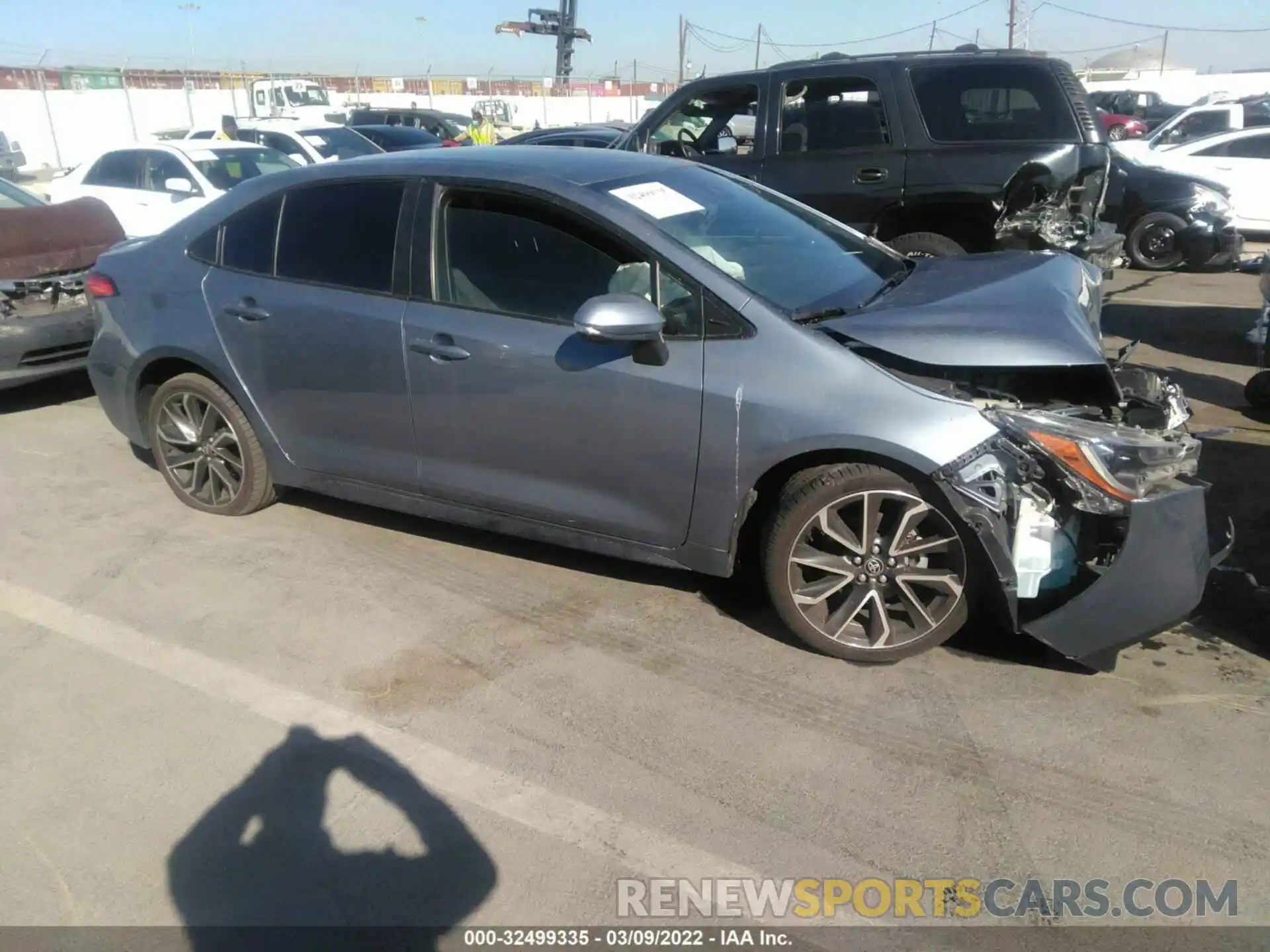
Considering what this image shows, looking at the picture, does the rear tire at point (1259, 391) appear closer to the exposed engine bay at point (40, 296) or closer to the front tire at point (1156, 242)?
the front tire at point (1156, 242)

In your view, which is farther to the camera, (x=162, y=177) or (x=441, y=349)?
(x=162, y=177)

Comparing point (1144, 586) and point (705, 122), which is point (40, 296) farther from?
point (1144, 586)

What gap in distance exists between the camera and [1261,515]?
4684mm

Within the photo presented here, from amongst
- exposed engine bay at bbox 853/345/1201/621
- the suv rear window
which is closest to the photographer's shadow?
exposed engine bay at bbox 853/345/1201/621

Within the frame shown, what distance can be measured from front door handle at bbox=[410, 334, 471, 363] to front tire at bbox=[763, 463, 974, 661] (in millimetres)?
1354

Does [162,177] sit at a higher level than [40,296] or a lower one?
higher

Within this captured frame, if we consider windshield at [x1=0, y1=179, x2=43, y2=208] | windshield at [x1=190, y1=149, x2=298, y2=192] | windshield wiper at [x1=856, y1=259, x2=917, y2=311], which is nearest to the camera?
windshield wiper at [x1=856, y1=259, x2=917, y2=311]

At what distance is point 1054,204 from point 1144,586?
4693mm

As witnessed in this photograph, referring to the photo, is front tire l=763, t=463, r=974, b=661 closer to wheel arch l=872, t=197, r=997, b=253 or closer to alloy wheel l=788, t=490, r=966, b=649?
alloy wheel l=788, t=490, r=966, b=649

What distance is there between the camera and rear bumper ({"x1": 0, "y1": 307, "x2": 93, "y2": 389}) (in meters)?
6.66

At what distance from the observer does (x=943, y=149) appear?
7.20 meters

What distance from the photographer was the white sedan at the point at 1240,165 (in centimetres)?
1220

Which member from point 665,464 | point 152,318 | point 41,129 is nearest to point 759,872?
point 665,464

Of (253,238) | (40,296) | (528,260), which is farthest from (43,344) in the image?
(528,260)
